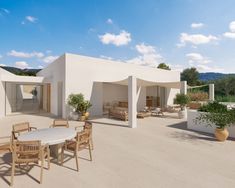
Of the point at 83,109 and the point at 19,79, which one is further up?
the point at 19,79

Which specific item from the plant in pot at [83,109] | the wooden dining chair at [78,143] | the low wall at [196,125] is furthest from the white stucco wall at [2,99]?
the low wall at [196,125]

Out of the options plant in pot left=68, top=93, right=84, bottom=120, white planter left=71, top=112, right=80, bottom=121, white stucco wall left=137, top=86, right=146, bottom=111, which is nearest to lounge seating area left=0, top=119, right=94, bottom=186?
plant in pot left=68, top=93, right=84, bottom=120

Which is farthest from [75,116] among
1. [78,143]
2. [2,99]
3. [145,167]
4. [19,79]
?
[145,167]

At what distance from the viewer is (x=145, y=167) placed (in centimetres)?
411

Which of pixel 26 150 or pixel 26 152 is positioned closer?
pixel 26 152

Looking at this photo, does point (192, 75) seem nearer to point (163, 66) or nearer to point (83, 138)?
point (163, 66)

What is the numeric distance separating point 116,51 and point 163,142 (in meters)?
13.3

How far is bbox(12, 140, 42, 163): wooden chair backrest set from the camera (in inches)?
132

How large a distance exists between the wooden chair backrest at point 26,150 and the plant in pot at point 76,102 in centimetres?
723

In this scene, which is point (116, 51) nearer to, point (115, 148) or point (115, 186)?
point (115, 148)

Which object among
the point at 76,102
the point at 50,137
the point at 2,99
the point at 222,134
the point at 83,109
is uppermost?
the point at 2,99

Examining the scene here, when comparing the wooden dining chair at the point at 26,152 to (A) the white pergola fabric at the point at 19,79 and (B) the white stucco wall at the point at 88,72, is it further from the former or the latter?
(A) the white pergola fabric at the point at 19,79

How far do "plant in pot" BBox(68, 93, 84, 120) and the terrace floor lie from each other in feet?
16.9

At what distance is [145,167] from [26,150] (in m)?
2.89
